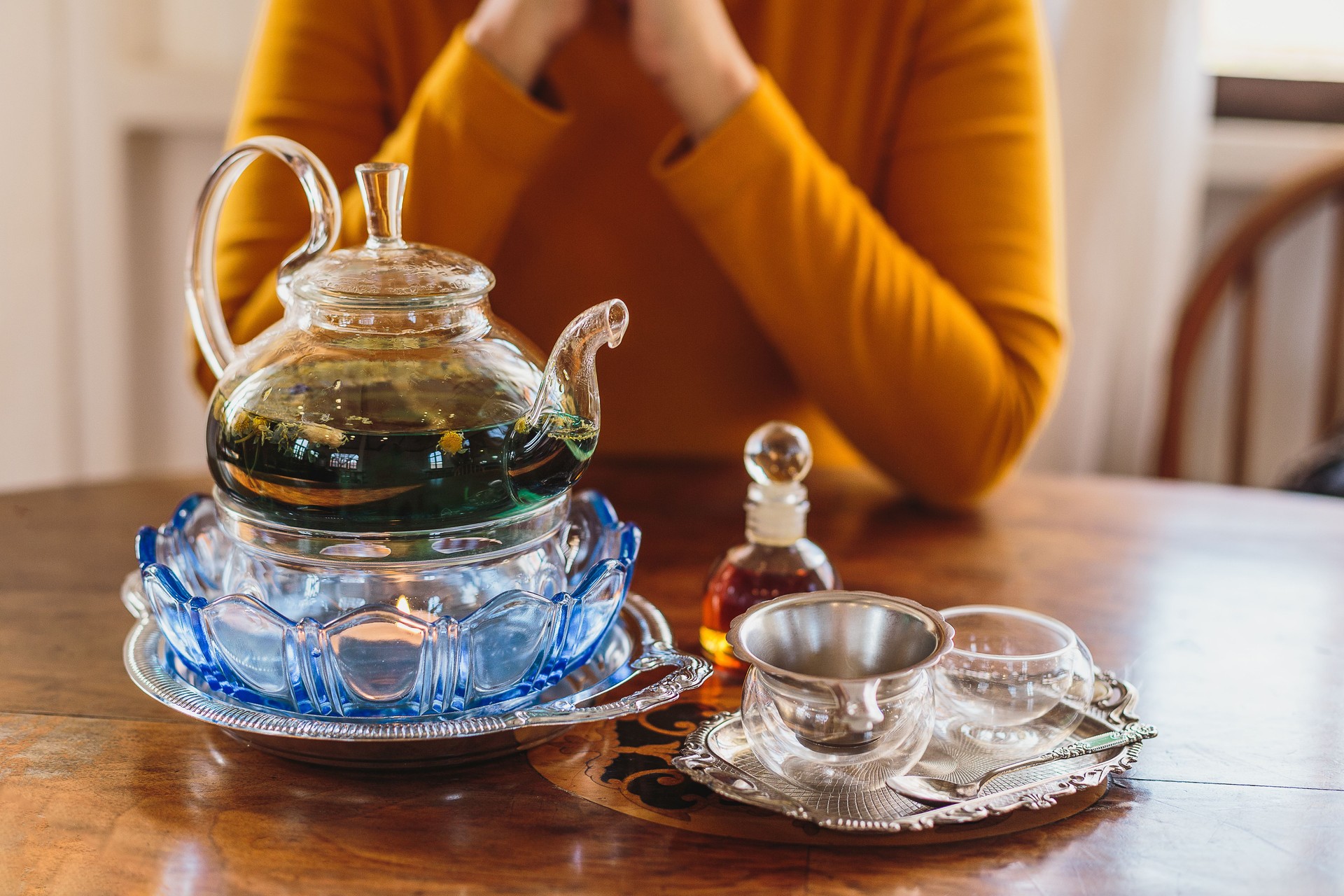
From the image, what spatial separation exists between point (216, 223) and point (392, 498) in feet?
0.65

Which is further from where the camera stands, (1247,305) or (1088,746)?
(1247,305)

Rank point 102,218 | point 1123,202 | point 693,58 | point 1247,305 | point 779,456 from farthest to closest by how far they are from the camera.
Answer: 1. point 102,218
2. point 1123,202
3. point 1247,305
4. point 693,58
5. point 779,456

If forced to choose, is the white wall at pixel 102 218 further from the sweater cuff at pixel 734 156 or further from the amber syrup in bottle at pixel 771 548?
the amber syrup in bottle at pixel 771 548

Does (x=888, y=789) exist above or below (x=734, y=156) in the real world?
below

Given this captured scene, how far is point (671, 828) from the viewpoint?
44cm

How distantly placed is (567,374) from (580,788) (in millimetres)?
169

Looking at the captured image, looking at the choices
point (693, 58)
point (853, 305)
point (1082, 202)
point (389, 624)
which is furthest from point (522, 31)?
point (1082, 202)

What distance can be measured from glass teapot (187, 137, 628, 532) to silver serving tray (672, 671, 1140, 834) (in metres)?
0.13

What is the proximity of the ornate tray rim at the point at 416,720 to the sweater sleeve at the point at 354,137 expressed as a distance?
0.43 m

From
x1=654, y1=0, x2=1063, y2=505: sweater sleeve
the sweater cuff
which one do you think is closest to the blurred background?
x1=654, y1=0, x2=1063, y2=505: sweater sleeve

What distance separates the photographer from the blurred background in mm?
1541

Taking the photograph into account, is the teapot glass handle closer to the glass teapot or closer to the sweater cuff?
the glass teapot

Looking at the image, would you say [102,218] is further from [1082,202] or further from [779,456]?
[779,456]

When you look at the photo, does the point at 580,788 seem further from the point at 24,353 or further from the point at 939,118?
the point at 24,353
